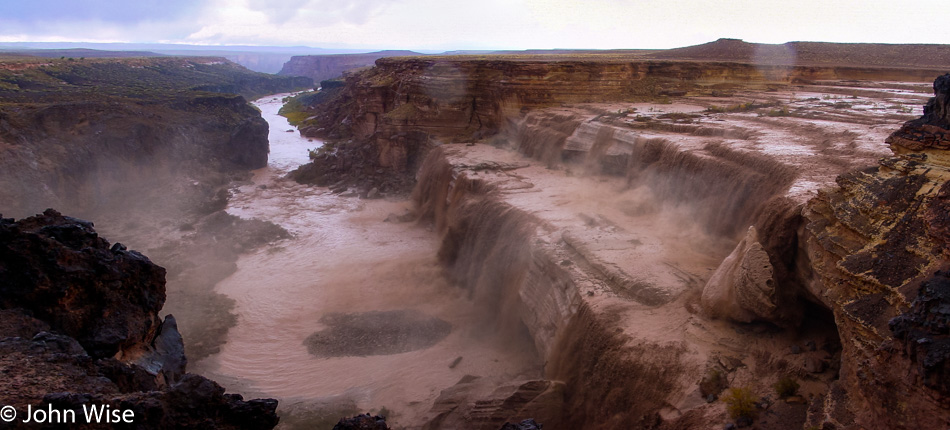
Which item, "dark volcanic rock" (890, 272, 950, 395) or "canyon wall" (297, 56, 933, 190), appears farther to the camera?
"canyon wall" (297, 56, 933, 190)

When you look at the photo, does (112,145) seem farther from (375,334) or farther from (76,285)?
(76,285)

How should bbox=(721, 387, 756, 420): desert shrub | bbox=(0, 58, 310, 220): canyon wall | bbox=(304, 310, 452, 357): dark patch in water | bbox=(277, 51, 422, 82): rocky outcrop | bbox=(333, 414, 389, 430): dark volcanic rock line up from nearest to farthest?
bbox=(333, 414, 389, 430): dark volcanic rock, bbox=(721, 387, 756, 420): desert shrub, bbox=(304, 310, 452, 357): dark patch in water, bbox=(0, 58, 310, 220): canyon wall, bbox=(277, 51, 422, 82): rocky outcrop

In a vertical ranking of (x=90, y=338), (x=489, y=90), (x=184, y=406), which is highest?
(x=489, y=90)

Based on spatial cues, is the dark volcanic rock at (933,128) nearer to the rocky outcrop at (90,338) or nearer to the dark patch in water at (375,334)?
the rocky outcrop at (90,338)

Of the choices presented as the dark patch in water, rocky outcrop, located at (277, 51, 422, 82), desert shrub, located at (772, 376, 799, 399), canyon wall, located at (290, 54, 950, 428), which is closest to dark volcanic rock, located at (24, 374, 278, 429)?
canyon wall, located at (290, 54, 950, 428)

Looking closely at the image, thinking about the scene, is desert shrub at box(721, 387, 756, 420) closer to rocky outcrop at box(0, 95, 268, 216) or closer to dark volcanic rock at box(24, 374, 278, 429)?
dark volcanic rock at box(24, 374, 278, 429)

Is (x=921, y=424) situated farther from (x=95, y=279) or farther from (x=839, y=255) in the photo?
(x=95, y=279)

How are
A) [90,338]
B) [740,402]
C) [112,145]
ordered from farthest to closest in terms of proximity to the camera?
[112,145] → [90,338] → [740,402]

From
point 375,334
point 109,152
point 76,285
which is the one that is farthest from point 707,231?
point 109,152
